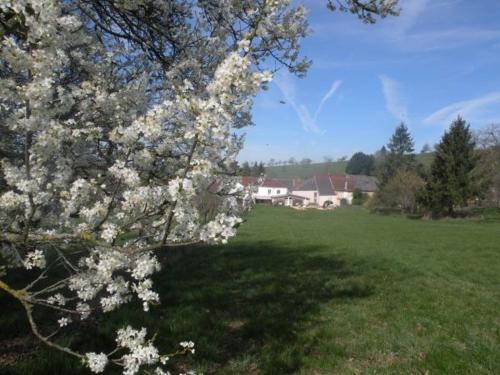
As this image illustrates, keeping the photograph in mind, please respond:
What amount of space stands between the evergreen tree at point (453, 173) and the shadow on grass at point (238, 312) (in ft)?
105

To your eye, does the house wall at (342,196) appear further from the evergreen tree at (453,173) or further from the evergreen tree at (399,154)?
the evergreen tree at (453,173)

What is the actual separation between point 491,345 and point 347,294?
3638 mm

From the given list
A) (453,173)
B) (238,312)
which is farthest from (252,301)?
(453,173)

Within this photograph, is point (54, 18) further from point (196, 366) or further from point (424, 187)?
point (424, 187)

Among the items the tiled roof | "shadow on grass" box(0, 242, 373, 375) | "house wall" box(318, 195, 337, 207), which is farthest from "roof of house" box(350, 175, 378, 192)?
"shadow on grass" box(0, 242, 373, 375)

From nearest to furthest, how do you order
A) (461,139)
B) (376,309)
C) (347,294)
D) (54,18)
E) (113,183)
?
(54,18) → (113,183) → (376,309) → (347,294) → (461,139)

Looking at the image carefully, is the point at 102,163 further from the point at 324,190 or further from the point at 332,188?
the point at 324,190

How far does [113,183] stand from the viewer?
180 inches

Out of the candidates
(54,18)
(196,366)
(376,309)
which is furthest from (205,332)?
(54,18)

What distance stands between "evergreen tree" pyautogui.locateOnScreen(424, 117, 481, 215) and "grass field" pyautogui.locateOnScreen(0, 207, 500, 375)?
95.4 ft

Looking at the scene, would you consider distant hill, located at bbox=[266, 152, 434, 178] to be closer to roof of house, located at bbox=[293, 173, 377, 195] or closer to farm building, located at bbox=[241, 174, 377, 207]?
farm building, located at bbox=[241, 174, 377, 207]

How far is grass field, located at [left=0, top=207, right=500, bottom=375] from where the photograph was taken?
573 cm

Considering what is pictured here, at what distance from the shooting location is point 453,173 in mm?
42281

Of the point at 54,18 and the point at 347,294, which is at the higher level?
the point at 54,18
